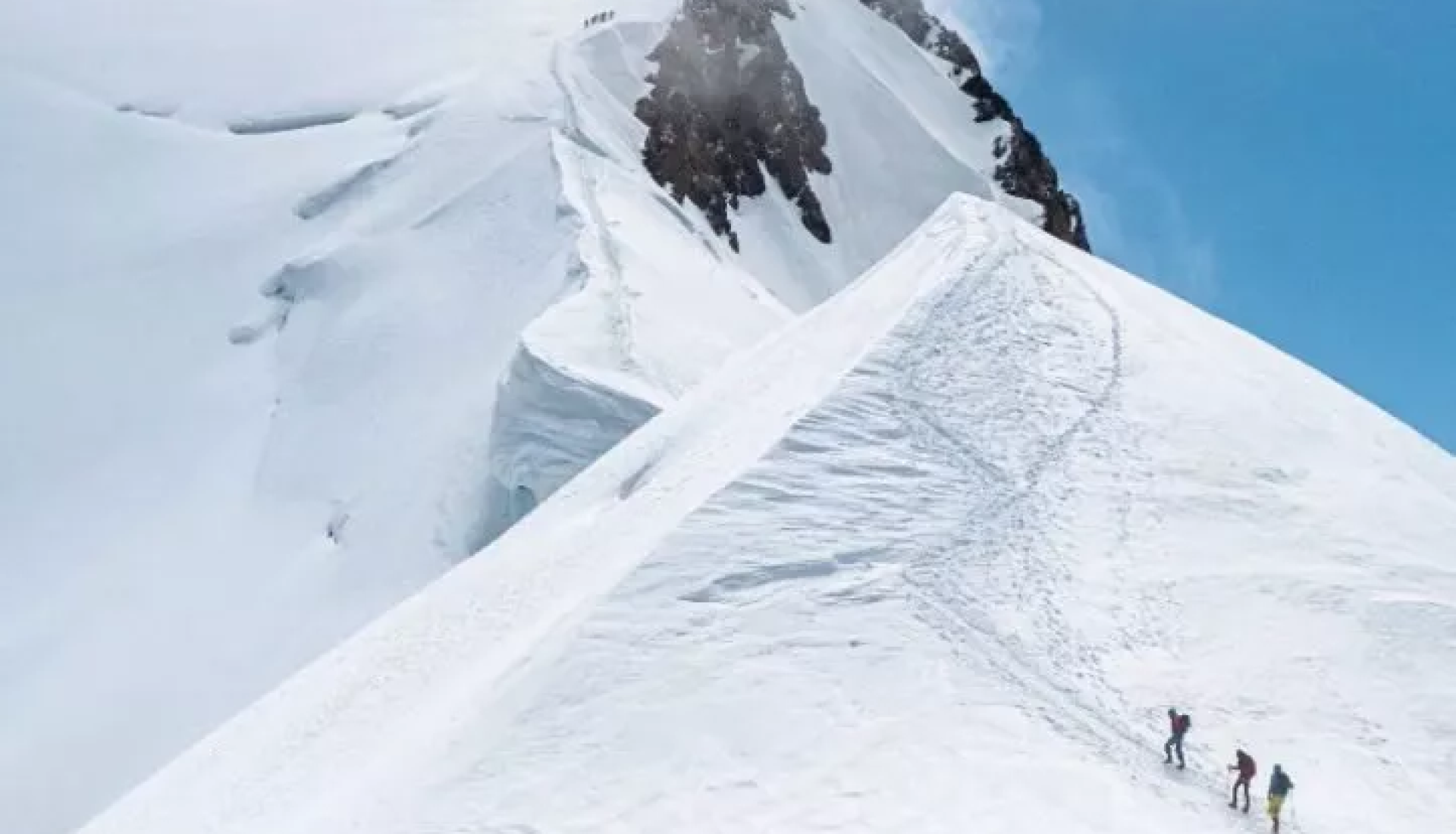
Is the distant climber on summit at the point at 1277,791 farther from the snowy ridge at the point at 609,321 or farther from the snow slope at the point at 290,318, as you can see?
the snow slope at the point at 290,318

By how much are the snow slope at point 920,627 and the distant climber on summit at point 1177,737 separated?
19cm

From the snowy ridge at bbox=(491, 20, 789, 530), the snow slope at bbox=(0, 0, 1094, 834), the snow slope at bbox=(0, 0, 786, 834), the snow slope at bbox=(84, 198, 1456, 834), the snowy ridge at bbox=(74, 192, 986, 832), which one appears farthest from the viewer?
the snow slope at bbox=(0, 0, 1094, 834)

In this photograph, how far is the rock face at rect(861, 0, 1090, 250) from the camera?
8944 cm

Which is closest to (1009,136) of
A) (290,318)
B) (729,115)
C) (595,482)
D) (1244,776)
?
(729,115)

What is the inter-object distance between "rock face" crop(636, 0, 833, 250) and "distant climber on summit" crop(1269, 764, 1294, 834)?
155 ft

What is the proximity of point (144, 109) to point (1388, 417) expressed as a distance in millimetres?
51199

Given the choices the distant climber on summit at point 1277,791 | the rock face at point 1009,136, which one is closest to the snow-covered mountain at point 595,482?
the distant climber on summit at point 1277,791

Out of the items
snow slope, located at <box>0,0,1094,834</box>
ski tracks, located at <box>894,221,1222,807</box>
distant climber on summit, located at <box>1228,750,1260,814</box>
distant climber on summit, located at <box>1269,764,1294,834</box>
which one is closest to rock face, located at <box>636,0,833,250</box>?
snow slope, located at <box>0,0,1094,834</box>

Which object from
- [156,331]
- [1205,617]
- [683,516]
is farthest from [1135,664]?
[156,331]

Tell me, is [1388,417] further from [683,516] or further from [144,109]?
[144,109]

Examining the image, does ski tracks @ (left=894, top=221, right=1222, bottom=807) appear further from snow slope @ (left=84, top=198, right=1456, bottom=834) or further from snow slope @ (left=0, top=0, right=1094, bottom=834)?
snow slope @ (left=0, top=0, right=1094, bottom=834)

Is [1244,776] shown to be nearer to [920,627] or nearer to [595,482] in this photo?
[920,627]

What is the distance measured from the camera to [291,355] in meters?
→ 43.3

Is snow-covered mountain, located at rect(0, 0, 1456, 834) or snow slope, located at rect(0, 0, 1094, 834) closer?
snow-covered mountain, located at rect(0, 0, 1456, 834)
